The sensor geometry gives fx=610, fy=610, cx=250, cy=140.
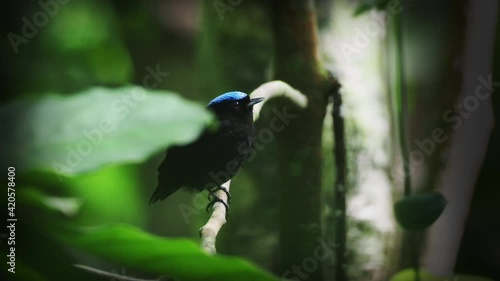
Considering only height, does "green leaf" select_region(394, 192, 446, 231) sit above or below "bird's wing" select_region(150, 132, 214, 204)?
below

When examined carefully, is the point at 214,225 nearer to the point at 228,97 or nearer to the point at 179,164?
the point at 179,164

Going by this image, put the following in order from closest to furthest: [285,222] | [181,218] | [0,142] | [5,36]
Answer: [0,142]
[5,36]
[181,218]
[285,222]

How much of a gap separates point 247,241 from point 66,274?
986 mm

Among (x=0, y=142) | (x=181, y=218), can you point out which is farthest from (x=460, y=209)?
(x=0, y=142)

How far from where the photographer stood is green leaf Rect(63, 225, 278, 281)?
2.00ft

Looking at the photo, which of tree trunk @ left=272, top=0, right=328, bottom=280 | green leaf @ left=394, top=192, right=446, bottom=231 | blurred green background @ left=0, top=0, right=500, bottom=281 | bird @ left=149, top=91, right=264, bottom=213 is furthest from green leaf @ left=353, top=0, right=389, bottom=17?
green leaf @ left=394, top=192, right=446, bottom=231

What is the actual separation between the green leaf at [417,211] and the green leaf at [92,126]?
1.02 meters

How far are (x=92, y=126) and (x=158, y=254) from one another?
152 millimetres

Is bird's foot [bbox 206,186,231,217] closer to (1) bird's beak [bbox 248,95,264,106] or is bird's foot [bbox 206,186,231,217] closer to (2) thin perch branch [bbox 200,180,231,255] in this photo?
(2) thin perch branch [bbox 200,180,231,255]

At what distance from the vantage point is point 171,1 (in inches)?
60.4

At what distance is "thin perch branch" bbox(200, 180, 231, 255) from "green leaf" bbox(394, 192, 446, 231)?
449 mm

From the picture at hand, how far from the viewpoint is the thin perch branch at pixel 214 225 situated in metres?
1.14

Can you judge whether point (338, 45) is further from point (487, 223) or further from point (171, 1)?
point (487, 223)

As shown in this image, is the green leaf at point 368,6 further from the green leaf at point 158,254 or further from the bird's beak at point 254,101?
the green leaf at point 158,254
